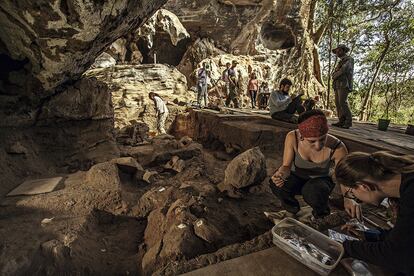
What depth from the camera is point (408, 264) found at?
114 centimetres

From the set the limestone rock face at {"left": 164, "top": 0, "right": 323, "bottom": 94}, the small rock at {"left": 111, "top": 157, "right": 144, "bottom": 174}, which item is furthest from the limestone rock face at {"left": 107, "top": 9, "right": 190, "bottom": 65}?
the small rock at {"left": 111, "top": 157, "right": 144, "bottom": 174}

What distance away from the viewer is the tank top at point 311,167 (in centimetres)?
223

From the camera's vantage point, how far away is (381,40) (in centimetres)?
1351

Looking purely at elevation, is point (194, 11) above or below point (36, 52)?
above

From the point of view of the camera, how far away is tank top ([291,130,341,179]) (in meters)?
2.23

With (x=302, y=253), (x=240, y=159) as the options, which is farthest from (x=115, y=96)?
(x=302, y=253)

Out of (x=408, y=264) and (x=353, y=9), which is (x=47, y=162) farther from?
(x=353, y=9)

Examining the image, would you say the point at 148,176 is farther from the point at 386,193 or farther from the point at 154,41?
the point at 154,41

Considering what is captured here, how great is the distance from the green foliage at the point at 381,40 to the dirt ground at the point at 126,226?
12.7 m

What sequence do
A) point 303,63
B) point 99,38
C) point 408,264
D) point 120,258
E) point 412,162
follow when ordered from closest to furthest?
point 408,264 < point 412,162 < point 120,258 < point 99,38 < point 303,63

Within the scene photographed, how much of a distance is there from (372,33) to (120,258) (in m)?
17.7

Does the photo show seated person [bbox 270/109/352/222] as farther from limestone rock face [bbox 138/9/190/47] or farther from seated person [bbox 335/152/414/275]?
limestone rock face [bbox 138/9/190/47]

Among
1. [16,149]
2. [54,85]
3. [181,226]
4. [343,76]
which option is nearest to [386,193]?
[181,226]

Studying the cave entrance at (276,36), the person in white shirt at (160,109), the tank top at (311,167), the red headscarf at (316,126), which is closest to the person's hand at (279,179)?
the tank top at (311,167)
